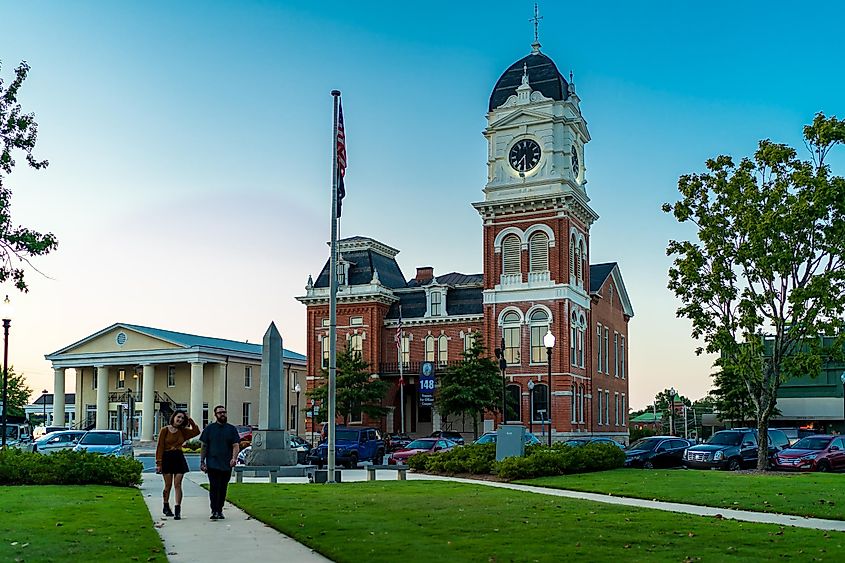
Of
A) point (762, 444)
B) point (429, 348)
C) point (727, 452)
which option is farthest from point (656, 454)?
point (429, 348)

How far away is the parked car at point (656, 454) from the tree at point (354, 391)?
3250 centimetres

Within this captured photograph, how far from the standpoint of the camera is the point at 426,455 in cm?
3238

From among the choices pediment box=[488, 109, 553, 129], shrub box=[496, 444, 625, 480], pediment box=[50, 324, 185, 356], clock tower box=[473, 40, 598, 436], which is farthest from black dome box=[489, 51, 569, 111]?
shrub box=[496, 444, 625, 480]

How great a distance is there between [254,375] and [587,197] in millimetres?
35002

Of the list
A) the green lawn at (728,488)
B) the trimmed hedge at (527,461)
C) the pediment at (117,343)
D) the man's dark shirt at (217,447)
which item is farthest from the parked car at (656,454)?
the pediment at (117,343)

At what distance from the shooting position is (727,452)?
112ft

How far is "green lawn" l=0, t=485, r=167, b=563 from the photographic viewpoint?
1153cm

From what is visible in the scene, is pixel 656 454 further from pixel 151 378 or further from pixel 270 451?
pixel 151 378

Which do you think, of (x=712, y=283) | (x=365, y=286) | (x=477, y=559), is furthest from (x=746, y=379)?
(x=365, y=286)

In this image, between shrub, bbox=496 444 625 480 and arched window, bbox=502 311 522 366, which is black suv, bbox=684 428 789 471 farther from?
arched window, bbox=502 311 522 366

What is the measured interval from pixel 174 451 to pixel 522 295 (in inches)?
2022

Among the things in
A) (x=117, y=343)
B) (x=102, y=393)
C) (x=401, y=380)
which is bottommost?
(x=102, y=393)

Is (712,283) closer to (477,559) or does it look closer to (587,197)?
(477,559)

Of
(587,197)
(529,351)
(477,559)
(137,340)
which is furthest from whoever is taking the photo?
(137,340)
